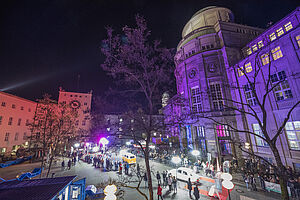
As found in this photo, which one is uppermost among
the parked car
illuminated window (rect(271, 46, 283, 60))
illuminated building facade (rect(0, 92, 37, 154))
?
illuminated window (rect(271, 46, 283, 60))

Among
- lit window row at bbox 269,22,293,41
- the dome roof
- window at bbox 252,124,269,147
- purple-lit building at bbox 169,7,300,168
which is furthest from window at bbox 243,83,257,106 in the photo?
the dome roof

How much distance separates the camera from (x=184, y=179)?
15578mm

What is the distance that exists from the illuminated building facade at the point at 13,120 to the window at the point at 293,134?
43517 mm

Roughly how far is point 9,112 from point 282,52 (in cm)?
5235

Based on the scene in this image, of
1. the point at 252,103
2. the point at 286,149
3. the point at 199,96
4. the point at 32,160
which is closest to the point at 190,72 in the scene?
the point at 199,96

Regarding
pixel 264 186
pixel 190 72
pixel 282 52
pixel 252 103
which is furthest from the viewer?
pixel 190 72

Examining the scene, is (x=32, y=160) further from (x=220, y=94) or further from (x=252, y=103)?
(x=252, y=103)

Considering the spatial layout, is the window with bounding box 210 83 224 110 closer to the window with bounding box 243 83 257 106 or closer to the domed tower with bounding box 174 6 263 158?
the domed tower with bounding box 174 6 263 158

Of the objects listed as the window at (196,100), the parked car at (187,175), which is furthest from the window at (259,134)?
the parked car at (187,175)

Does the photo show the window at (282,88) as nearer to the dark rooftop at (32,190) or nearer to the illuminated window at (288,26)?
the illuminated window at (288,26)

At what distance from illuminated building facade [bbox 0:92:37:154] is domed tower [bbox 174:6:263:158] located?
34.7 meters

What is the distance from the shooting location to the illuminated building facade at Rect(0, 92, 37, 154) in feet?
92.9

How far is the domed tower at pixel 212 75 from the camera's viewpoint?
A: 23078 mm

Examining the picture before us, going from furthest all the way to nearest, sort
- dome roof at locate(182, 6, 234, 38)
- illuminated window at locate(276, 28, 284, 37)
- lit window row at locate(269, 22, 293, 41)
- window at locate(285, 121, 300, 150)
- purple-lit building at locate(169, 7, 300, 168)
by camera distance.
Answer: dome roof at locate(182, 6, 234, 38), illuminated window at locate(276, 28, 284, 37), lit window row at locate(269, 22, 293, 41), purple-lit building at locate(169, 7, 300, 168), window at locate(285, 121, 300, 150)
